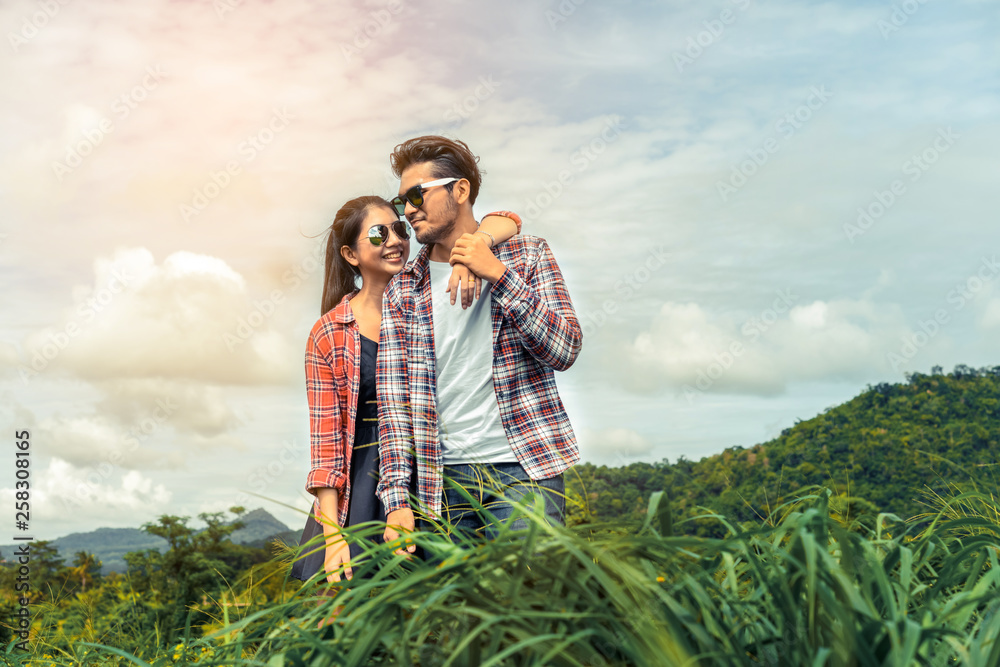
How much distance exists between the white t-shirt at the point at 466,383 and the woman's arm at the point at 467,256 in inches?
3.9

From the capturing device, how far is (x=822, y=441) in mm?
14945

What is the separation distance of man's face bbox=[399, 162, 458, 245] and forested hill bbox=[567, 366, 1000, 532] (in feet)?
23.0

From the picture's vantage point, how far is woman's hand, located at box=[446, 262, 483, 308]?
10.5ft

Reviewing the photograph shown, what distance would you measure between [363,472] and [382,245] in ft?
3.53

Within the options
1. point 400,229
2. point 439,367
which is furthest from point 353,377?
point 400,229

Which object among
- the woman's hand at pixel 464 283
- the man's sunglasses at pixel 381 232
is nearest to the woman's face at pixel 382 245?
the man's sunglasses at pixel 381 232

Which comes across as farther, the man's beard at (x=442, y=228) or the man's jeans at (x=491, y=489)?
the man's beard at (x=442, y=228)

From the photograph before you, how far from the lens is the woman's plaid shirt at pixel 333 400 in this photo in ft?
11.5

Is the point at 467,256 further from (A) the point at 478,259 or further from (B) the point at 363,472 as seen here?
(B) the point at 363,472

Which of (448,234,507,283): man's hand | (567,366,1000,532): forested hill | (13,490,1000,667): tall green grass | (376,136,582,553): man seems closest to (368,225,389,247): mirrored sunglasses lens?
(376,136,582,553): man

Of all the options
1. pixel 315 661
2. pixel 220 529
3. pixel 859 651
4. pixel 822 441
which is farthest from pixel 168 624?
pixel 822 441

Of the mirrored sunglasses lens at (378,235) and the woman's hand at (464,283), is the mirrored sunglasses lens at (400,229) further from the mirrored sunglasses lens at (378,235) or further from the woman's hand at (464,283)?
the woman's hand at (464,283)

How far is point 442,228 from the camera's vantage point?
3555 millimetres

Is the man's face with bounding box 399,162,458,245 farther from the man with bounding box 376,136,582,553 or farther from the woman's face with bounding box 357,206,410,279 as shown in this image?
the woman's face with bounding box 357,206,410,279
